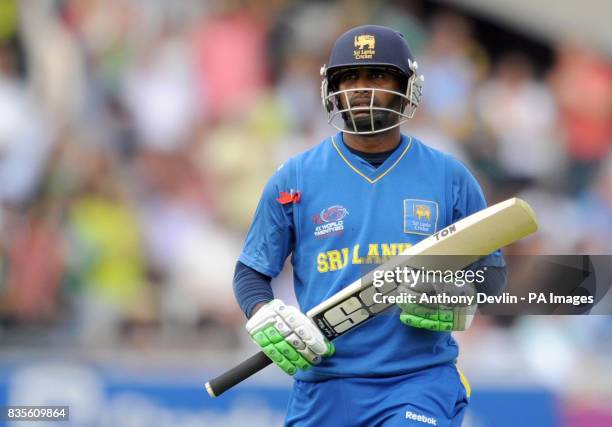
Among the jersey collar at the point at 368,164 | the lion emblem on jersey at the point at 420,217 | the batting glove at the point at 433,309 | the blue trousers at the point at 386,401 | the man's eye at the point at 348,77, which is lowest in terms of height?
the blue trousers at the point at 386,401

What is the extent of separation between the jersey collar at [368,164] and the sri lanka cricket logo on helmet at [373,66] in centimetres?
10

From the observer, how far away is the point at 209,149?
9445mm

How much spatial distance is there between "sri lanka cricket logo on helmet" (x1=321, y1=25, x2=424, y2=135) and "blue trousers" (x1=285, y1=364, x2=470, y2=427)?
896mm

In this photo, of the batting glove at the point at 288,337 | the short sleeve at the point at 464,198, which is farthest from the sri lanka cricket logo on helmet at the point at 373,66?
the batting glove at the point at 288,337

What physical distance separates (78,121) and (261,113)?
141 centimetres

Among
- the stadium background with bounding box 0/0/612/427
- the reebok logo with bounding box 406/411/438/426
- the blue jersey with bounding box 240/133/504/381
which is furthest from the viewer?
the stadium background with bounding box 0/0/612/427

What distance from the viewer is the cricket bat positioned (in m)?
4.29

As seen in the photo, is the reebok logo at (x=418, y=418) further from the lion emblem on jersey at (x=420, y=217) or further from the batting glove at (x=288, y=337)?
the lion emblem on jersey at (x=420, y=217)

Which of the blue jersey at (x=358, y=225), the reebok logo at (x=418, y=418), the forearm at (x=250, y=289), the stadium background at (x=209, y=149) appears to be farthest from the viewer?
the stadium background at (x=209, y=149)

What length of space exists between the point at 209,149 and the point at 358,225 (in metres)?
5.15

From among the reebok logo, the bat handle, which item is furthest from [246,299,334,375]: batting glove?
the reebok logo

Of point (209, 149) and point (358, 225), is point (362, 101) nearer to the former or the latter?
point (358, 225)

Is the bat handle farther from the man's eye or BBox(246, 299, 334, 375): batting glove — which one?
the man's eye

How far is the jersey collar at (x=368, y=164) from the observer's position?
4504 millimetres
